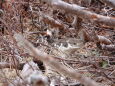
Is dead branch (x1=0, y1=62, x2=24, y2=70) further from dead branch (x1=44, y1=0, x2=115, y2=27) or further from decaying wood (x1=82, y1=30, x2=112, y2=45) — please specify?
dead branch (x1=44, y1=0, x2=115, y2=27)

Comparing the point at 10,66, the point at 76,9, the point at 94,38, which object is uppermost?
the point at 76,9

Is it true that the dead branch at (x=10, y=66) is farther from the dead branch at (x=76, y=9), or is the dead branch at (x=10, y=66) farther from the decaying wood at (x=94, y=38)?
the dead branch at (x=76, y=9)

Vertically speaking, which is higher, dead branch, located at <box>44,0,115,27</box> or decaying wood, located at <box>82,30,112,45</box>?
dead branch, located at <box>44,0,115,27</box>

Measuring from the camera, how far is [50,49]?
295 cm

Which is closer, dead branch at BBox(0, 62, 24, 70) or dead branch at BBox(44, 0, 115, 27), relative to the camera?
dead branch at BBox(44, 0, 115, 27)

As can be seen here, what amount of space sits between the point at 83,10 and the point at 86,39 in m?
1.58

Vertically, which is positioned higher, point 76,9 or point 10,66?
point 76,9

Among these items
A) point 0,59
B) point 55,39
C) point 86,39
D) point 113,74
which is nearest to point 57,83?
point 113,74

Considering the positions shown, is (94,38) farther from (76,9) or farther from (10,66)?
(76,9)

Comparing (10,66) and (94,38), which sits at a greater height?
(94,38)

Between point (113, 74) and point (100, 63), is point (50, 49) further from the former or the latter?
point (113, 74)

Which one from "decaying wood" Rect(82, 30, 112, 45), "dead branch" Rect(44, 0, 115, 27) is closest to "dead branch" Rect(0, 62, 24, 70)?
"decaying wood" Rect(82, 30, 112, 45)

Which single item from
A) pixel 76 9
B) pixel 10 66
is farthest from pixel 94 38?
pixel 76 9

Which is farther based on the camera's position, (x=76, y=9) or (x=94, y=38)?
(x=94, y=38)
